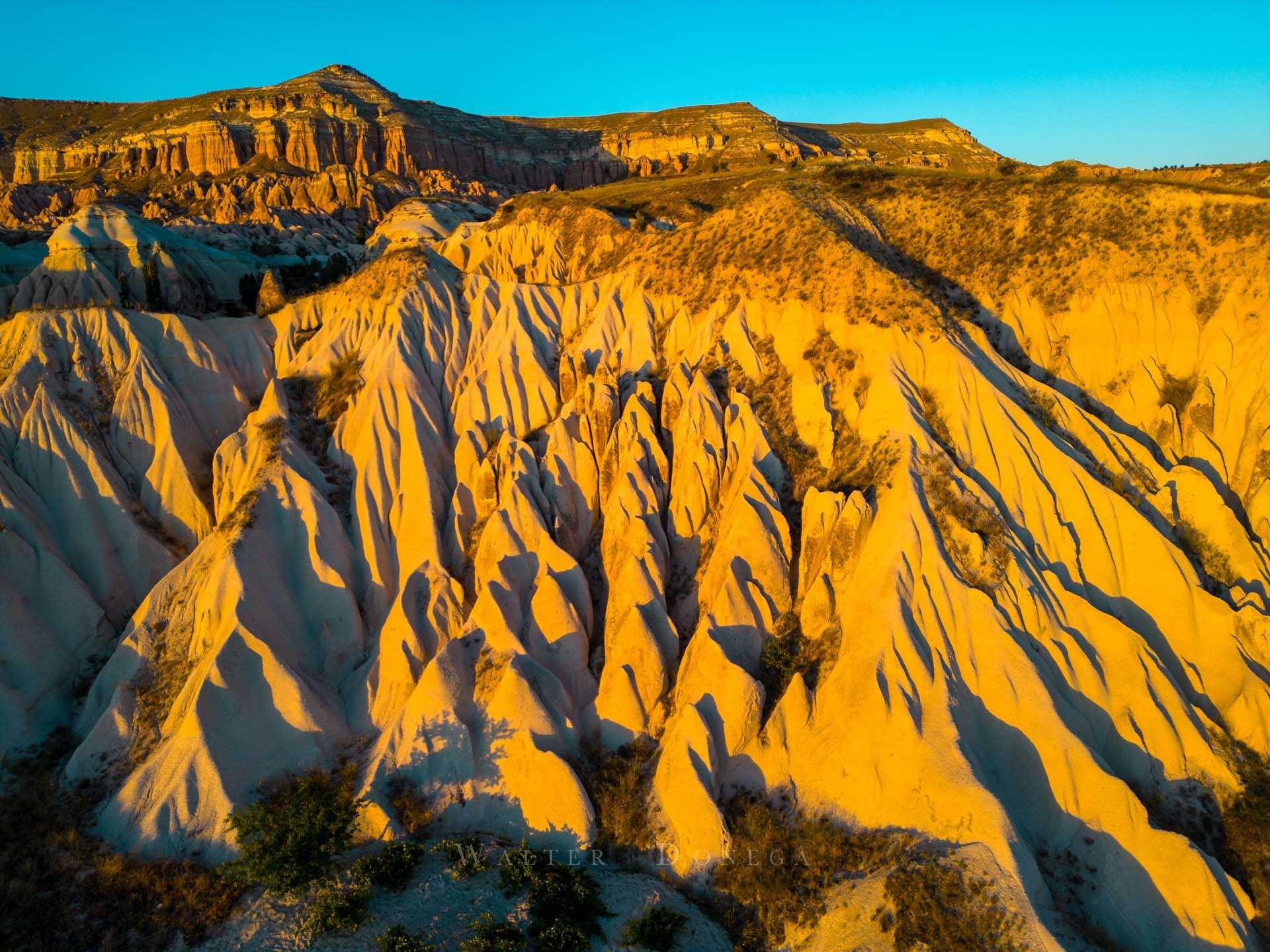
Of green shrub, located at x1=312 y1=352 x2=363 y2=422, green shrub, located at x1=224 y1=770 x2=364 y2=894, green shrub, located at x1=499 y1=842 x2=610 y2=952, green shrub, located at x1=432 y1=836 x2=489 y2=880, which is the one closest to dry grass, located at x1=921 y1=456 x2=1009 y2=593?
green shrub, located at x1=499 y1=842 x2=610 y2=952

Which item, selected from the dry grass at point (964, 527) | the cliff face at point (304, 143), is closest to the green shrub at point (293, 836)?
the dry grass at point (964, 527)

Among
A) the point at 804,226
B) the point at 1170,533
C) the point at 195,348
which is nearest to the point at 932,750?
the point at 1170,533

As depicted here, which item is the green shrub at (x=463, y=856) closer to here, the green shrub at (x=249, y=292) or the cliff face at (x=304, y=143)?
the green shrub at (x=249, y=292)

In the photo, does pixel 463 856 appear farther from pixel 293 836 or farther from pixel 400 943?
pixel 293 836

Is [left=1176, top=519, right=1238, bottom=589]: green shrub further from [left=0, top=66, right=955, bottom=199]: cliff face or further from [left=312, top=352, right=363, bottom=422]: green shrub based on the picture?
[left=0, top=66, right=955, bottom=199]: cliff face

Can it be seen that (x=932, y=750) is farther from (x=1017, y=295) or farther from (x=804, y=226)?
(x=804, y=226)
